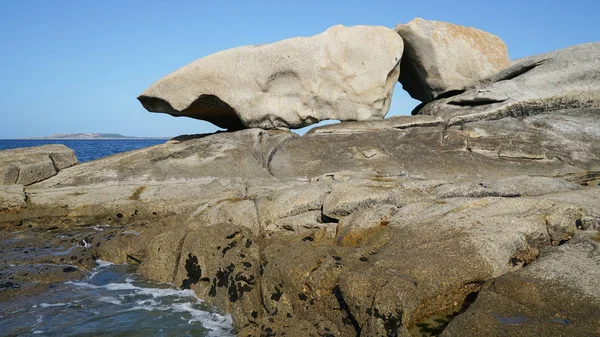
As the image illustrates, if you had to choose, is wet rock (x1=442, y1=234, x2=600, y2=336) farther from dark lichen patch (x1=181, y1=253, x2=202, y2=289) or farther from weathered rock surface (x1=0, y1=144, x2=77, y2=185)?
weathered rock surface (x1=0, y1=144, x2=77, y2=185)

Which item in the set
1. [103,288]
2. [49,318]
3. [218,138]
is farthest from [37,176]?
[49,318]

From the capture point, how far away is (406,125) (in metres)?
18.8

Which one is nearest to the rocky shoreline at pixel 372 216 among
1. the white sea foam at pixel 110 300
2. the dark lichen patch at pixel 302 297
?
the dark lichen patch at pixel 302 297

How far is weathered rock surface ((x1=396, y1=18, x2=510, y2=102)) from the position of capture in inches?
801

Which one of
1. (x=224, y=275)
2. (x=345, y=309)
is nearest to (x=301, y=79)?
(x=224, y=275)

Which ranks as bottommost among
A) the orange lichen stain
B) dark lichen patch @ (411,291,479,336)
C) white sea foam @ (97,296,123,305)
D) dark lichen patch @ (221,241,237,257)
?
white sea foam @ (97,296,123,305)

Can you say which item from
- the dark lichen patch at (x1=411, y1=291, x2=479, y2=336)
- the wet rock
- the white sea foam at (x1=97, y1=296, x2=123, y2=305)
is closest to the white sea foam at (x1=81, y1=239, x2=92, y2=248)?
the white sea foam at (x1=97, y1=296, x2=123, y2=305)

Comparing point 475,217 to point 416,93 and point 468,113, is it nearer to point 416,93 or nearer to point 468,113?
point 468,113

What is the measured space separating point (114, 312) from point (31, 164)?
387 inches

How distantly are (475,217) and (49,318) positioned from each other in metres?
8.15

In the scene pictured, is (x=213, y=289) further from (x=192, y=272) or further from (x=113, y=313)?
(x=113, y=313)

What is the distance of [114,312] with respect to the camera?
1012 cm

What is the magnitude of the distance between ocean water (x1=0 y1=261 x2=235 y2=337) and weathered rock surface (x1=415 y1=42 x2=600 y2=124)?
12.7m

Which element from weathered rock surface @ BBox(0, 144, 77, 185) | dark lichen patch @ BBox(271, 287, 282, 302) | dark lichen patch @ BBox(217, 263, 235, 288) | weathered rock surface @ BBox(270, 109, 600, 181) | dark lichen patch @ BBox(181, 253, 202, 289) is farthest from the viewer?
weathered rock surface @ BBox(0, 144, 77, 185)
